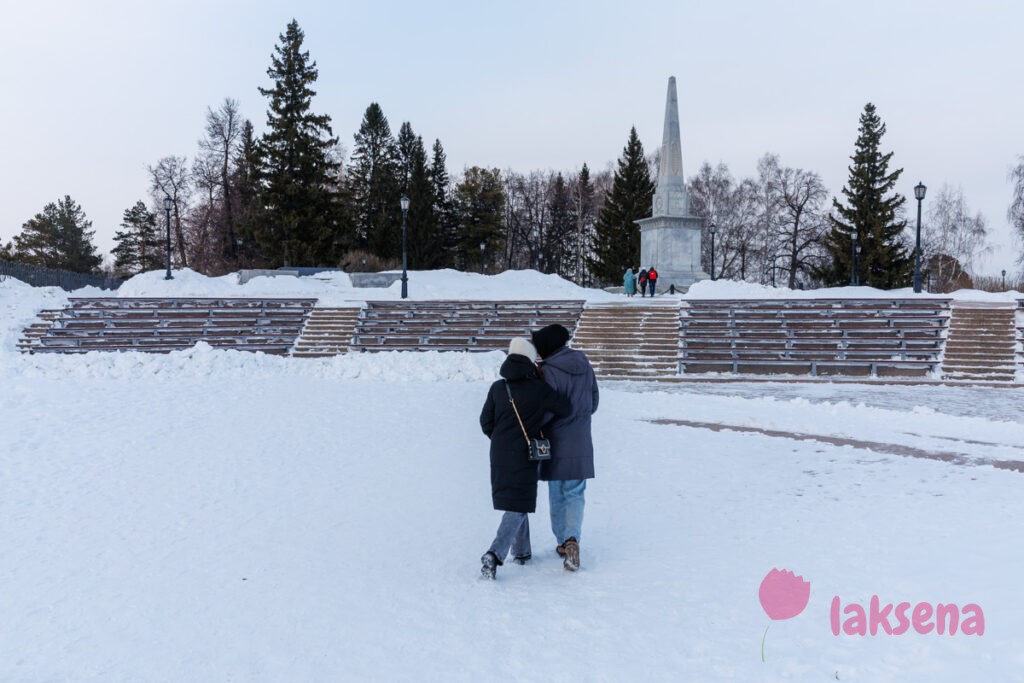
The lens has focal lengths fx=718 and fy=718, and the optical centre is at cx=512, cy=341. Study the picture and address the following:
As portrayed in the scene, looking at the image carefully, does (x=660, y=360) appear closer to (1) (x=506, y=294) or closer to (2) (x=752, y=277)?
(1) (x=506, y=294)

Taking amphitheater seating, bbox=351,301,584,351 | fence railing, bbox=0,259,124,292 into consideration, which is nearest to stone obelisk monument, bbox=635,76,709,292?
amphitheater seating, bbox=351,301,584,351

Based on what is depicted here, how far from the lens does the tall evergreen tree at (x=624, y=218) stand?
4788 centimetres

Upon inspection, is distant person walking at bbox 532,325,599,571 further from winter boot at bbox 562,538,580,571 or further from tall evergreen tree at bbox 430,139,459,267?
tall evergreen tree at bbox 430,139,459,267

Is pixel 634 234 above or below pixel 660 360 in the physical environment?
above

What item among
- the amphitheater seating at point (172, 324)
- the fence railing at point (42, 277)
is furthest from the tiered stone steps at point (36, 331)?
the fence railing at point (42, 277)

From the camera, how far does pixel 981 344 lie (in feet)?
62.3

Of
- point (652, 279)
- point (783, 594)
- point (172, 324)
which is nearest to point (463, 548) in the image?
point (783, 594)

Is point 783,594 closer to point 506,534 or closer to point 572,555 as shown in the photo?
point 572,555

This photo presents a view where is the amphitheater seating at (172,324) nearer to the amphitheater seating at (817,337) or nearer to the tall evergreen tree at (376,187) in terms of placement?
the amphitheater seating at (817,337)

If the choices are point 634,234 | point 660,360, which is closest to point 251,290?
point 660,360

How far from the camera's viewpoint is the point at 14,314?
82.1 ft

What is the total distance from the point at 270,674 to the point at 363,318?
21.3 meters

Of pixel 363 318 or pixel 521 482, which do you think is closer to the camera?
pixel 521 482

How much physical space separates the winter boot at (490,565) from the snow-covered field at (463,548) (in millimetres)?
75
